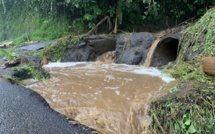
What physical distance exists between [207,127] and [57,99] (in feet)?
8.04

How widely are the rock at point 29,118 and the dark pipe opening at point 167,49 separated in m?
4.66

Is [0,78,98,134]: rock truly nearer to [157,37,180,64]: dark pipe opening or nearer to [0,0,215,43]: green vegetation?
[157,37,180,64]: dark pipe opening

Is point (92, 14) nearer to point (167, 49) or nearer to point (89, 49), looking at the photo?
point (89, 49)

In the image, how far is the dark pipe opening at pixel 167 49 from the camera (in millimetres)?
6930

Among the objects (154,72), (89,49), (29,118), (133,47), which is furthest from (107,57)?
(29,118)

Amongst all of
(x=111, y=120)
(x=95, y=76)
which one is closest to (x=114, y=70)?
(x=95, y=76)

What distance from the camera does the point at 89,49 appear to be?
8.37m

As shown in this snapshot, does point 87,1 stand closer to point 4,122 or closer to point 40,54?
point 40,54

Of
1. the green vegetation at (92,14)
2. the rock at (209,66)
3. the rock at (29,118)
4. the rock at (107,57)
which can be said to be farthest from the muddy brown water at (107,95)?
the green vegetation at (92,14)

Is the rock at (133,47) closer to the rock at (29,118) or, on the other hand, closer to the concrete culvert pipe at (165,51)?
the concrete culvert pipe at (165,51)

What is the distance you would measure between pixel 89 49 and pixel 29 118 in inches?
229

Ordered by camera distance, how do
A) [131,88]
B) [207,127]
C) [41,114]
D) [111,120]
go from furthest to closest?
[131,88] → [111,120] → [41,114] → [207,127]

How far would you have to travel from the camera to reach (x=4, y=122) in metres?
2.61

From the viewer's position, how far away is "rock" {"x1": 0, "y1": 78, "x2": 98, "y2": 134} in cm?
246
